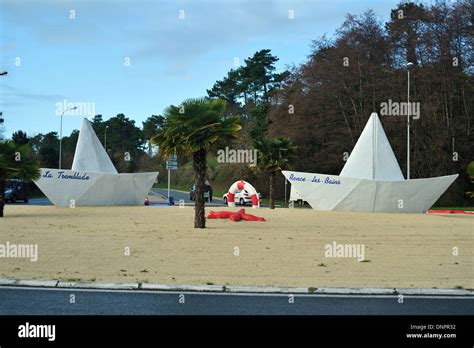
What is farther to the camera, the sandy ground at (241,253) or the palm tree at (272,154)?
the palm tree at (272,154)

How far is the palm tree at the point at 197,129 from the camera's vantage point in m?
20.3

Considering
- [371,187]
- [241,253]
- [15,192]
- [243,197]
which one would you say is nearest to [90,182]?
[15,192]

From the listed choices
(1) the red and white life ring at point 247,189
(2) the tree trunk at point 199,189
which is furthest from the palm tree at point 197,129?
(1) the red and white life ring at point 247,189

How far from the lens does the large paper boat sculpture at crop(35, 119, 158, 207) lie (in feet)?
109

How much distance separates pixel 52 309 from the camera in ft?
26.4

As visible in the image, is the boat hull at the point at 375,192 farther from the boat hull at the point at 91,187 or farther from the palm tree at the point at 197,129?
the palm tree at the point at 197,129

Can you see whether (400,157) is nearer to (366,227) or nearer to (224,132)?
(366,227)

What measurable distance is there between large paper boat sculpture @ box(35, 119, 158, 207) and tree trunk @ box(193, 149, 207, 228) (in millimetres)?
14135

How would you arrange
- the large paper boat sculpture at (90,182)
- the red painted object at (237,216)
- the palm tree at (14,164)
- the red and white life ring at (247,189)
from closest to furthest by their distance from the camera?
the red painted object at (237,216) < the palm tree at (14,164) < the large paper boat sculpture at (90,182) < the red and white life ring at (247,189)

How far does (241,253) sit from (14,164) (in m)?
15.2

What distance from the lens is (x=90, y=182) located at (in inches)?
1367

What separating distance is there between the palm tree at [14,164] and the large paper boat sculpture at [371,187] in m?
14.8

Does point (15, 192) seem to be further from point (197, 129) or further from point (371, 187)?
point (197, 129)
